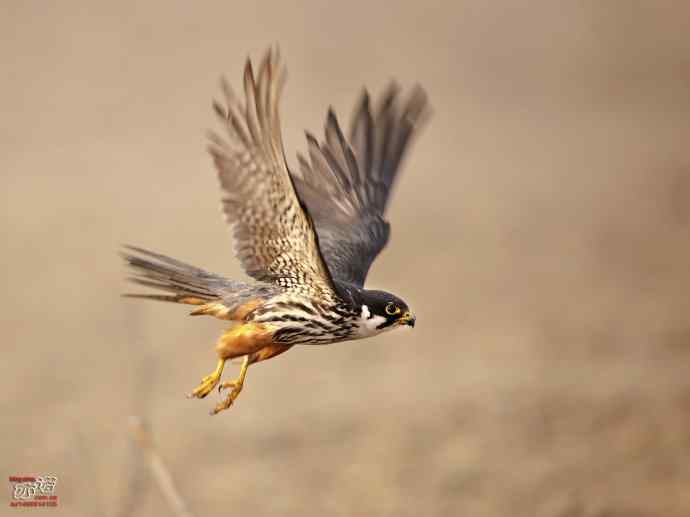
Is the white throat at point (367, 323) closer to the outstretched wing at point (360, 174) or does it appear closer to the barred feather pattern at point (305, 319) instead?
the barred feather pattern at point (305, 319)

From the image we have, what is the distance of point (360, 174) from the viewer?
8766 millimetres

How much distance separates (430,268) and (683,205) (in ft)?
17.5

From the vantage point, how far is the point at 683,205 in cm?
1950

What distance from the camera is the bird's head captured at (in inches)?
247

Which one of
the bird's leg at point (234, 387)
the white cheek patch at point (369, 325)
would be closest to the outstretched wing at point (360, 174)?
the white cheek patch at point (369, 325)

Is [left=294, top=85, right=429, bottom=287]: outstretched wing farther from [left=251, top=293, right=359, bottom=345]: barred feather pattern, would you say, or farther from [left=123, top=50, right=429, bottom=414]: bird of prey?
[left=251, top=293, right=359, bottom=345]: barred feather pattern

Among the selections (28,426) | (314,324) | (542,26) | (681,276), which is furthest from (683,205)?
(314,324)

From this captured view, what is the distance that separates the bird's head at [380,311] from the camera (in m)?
6.27

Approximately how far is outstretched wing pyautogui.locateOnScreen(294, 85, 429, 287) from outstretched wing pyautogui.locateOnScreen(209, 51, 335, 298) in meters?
1.45

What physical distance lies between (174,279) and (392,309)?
3.72 feet

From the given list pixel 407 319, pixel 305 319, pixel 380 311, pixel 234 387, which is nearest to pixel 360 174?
pixel 407 319

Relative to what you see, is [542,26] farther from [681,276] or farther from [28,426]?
[28,426]

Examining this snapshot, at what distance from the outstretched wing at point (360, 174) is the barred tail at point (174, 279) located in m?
1.65

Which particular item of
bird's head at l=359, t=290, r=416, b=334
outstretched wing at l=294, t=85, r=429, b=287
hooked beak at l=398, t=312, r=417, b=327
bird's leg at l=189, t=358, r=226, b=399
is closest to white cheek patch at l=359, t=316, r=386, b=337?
bird's head at l=359, t=290, r=416, b=334
